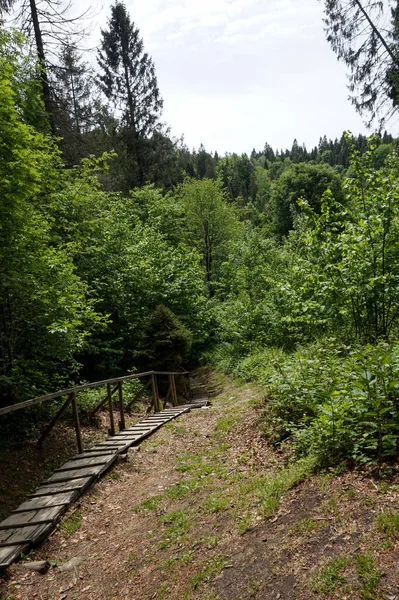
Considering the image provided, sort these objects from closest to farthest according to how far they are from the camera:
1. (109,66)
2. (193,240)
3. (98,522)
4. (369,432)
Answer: (369,432) < (98,522) < (109,66) < (193,240)

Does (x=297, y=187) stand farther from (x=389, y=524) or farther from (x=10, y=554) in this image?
(x=10, y=554)

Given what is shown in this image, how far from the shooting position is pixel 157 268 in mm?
17875

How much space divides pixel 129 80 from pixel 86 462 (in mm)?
26910

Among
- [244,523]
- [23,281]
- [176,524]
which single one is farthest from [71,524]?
[23,281]

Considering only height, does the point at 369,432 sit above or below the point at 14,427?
above

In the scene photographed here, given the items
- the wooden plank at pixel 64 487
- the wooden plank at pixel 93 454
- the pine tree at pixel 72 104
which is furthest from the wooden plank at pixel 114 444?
the pine tree at pixel 72 104

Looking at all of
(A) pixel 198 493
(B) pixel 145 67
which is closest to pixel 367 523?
(A) pixel 198 493

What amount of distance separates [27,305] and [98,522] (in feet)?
13.4

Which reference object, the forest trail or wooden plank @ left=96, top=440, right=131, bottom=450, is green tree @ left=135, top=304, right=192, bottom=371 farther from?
the forest trail

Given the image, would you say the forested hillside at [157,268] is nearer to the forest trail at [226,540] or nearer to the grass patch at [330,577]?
the forest trail at [226,540]

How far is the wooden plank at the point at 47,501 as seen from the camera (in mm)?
4663

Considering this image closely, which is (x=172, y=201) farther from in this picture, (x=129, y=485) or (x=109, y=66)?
(x=129, y=485)

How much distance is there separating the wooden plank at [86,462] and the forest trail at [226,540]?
0.37 meters

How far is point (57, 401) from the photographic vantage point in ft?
28.4
